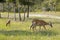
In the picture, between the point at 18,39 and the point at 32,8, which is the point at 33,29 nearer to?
the point at 18,39

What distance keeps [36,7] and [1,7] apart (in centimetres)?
A: 1008

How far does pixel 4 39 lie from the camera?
49.0 ft

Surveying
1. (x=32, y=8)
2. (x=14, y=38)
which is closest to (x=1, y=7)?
(x=32, y=8)

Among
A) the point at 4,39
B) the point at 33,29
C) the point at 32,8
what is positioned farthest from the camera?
the point at 32,8

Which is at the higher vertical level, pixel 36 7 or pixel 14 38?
pixel 14 38

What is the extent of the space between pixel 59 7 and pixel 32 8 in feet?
24.0

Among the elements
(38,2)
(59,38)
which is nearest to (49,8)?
(38,2)

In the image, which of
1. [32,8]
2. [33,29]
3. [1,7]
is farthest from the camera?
[32,8]

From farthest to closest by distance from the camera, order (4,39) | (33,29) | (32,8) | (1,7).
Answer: (32,8), (1,7), (33,29), (4,39)

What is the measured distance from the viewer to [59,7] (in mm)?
65562

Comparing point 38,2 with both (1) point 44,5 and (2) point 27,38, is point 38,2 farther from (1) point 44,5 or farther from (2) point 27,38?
(2) point 27,38

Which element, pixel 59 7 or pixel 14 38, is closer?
pixel 14 38

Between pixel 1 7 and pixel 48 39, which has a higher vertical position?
pixel 48 39

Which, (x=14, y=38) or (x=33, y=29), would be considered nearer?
(x=14, y=38)
